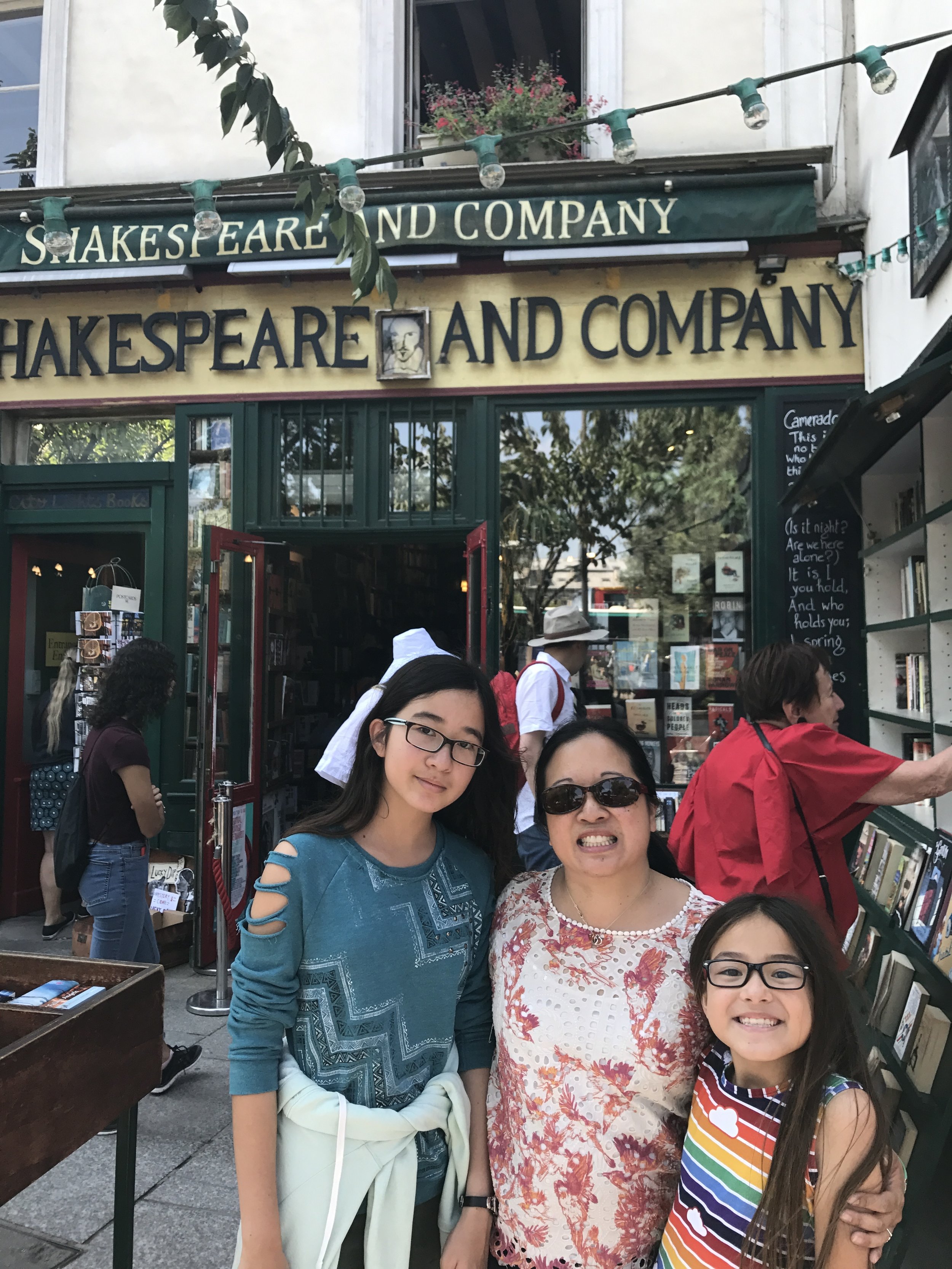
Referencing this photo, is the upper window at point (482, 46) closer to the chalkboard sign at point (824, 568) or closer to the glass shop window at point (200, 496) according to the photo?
the glass shop window at point (200, 496)

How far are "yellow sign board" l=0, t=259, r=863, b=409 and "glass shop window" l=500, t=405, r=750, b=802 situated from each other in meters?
0.33

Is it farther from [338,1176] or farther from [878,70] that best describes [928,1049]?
[878,70]

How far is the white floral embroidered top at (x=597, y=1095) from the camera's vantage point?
156 cm

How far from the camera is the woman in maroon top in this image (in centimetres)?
405

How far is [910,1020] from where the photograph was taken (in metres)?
3.10

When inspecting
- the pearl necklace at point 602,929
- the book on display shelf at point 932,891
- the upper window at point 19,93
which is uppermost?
the upper window at point 19,93

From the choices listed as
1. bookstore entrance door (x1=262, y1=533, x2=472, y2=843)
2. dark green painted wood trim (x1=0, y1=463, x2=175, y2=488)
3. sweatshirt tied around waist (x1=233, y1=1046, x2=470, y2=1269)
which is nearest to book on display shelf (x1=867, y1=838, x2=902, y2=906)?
bookstore entrance door (x1=262, y1=533, x2=472, y2=843)

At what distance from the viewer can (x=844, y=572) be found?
5664 mm

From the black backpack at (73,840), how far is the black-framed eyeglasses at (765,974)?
10.9 feet

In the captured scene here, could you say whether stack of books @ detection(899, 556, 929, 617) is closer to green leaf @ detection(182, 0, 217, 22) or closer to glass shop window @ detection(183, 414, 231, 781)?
green leaf @ detection(182, 0, 217, 22)

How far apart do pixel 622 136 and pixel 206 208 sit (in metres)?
2.13

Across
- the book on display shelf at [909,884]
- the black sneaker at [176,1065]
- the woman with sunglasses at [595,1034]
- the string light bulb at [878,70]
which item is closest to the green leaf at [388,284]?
the string light bulb at [878,70]

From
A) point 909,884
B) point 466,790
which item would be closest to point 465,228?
point 909,884

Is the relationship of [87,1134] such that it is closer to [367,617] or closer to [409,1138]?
[409,1138]
